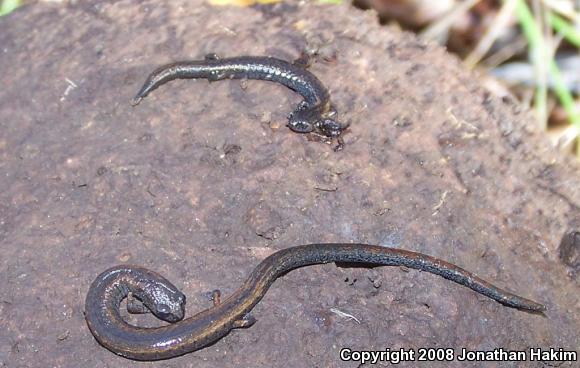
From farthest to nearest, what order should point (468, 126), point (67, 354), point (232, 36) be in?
point (232, 36) → point (468, 126) → point (67, 354)

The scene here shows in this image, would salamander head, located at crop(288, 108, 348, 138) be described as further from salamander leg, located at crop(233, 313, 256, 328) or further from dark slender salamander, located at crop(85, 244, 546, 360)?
salamander leg, located at crop(233, 313, 256, 328)

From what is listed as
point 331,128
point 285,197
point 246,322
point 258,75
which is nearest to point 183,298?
point 246,322

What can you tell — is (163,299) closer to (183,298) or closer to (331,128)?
(183,298)

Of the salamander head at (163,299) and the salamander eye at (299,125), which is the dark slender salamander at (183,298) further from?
the salamander eye at (299,125)

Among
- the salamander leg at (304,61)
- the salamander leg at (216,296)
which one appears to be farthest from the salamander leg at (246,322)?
the salamander leg at (304,61)

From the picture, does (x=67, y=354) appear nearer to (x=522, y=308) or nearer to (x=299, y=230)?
(x=299, y=230)

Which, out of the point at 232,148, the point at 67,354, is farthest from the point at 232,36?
the point at 67,354
